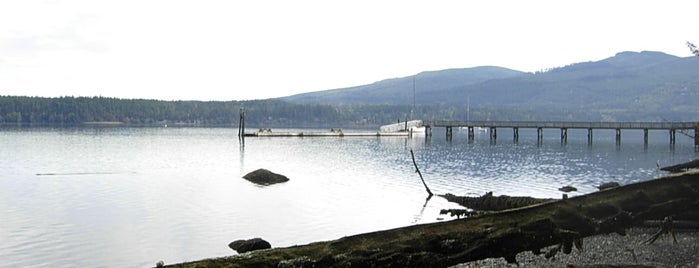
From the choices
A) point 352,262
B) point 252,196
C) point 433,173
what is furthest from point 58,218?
point 433,173

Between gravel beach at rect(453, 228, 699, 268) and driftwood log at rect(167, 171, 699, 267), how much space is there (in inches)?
159


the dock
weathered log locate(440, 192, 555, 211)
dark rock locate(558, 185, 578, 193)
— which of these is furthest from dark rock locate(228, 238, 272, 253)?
the dock

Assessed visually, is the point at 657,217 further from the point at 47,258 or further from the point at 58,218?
the point at 58,218

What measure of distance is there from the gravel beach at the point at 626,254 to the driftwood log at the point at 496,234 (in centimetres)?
404

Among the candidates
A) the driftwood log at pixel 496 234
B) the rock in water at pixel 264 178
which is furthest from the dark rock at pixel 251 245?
the rock in water at pixel 264 178

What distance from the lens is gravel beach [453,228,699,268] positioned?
17.2 m

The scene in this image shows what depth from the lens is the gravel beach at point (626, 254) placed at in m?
17.2

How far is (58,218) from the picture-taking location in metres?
31.0

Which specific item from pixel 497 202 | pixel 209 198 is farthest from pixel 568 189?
pixel 209 198

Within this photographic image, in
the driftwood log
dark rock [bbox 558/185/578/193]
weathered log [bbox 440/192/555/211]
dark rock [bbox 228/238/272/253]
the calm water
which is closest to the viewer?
the driftwood log

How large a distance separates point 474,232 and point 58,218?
26.0 metres

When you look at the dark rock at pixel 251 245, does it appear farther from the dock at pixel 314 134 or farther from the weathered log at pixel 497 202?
the dock at pixel 314 134

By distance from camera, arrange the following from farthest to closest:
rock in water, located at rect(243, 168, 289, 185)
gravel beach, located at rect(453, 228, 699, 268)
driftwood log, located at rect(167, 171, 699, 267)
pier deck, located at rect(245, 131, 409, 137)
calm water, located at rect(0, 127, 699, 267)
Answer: pier deck, located at rect(245, 131, 409, 137)
rock in water, located at rect(243, 168, 289, 185)
calm water, located at rect(0, 127, 699, 267)
gravel beach, located at rect(453, 228, 699, 268)
driftwood log, located at rect(167, 171, 699, 267)

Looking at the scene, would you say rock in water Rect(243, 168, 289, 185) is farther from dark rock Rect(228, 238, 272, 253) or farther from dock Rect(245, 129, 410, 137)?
dock Rect(245, 129, 410, 137)
